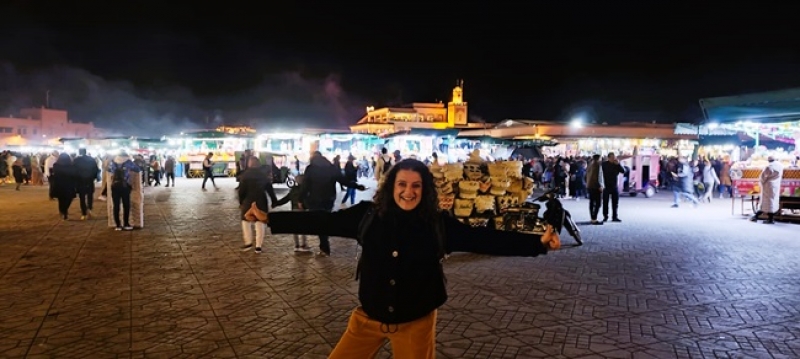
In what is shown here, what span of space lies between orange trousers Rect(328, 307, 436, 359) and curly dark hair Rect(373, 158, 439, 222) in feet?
1.74

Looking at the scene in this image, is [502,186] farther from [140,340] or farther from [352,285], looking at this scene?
[140,340]

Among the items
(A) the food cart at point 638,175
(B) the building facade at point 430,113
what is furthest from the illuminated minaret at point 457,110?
(A) the food cart at point 638,175

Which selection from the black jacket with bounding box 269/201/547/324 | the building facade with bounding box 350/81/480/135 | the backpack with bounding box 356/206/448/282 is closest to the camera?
the black jacket with bounding box 269/201/547/324

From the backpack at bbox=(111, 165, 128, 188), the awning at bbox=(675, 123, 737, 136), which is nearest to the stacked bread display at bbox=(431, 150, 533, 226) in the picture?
the backpack at bbox=(111, 165, 128, 188)

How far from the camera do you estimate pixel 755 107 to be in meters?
13.2

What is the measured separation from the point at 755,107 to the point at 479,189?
7.87 meters

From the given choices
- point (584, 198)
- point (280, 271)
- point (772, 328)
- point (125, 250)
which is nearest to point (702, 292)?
point (772, 328)

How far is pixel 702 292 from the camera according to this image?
22.1ft

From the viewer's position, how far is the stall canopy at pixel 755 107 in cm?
1200

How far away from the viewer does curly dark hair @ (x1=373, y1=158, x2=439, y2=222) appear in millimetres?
3031

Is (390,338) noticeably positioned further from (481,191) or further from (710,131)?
(710,131)

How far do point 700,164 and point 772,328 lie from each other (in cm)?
1864

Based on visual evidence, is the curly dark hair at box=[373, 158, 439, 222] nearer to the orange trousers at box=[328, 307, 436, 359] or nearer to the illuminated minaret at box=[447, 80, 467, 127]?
the orange trousers at box=[328, 307, 436, 359]

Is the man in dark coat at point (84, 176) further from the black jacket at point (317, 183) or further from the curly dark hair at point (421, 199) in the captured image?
the curly dark hair at point (421, 199)
